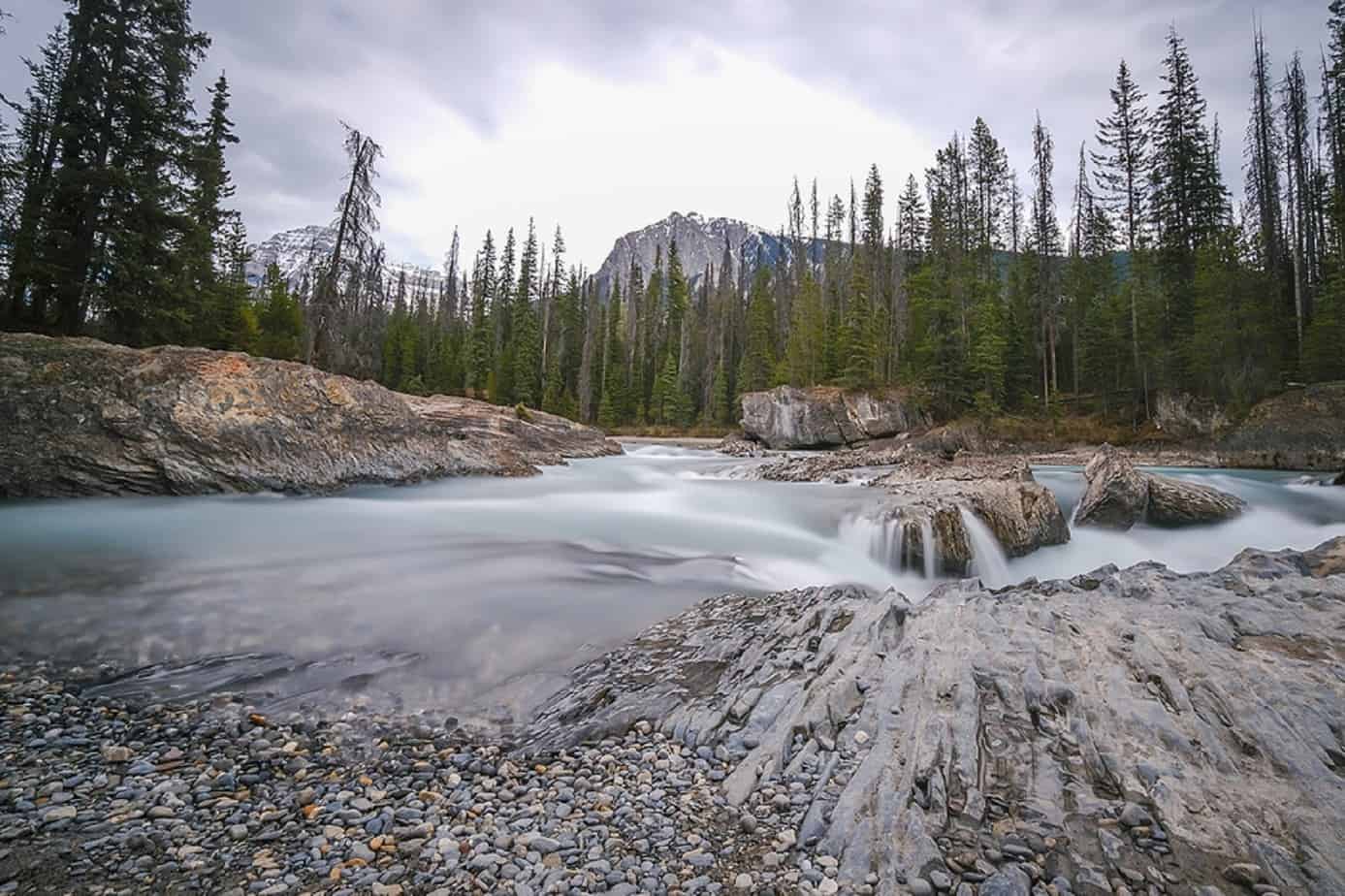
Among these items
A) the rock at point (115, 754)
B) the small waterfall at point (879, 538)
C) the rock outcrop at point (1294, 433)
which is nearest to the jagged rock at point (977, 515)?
the small waterfall at point (879, 538)

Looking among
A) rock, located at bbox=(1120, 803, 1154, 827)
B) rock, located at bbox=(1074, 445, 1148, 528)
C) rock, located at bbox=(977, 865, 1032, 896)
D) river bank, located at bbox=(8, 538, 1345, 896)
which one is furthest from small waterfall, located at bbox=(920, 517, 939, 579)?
rock, located at bbox=(977, 865, 1032, 896)

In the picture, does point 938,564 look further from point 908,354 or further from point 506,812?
point 908,354

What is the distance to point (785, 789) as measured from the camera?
2613 mm

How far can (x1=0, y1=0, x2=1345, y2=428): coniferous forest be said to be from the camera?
12.6m

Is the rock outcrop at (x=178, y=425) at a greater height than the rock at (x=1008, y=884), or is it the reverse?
the rock outcrop at (x=178, y=425)

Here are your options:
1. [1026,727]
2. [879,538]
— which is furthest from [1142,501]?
[1026,727]

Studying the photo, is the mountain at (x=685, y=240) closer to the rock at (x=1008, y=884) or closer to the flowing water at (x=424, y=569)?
the flowing water at (x=424, y=569)

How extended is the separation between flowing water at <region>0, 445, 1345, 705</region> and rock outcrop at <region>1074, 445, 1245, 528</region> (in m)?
0.32

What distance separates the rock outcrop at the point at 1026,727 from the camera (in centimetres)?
209

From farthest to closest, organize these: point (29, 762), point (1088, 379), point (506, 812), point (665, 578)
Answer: point (1088, 379)
point (665, 578)
point (29, 762)
point (506, 812)

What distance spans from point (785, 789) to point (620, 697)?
1365mm

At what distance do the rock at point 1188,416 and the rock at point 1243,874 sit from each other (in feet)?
82.4

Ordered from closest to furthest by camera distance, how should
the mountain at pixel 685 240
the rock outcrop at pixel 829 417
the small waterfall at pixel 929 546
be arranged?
1. the small waterfall at pixel 929 546
2. the rock outcrop at pixel 829 417
3. the mountain at pixel 685 240

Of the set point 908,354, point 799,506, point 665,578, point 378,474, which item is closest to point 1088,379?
point 908,354
